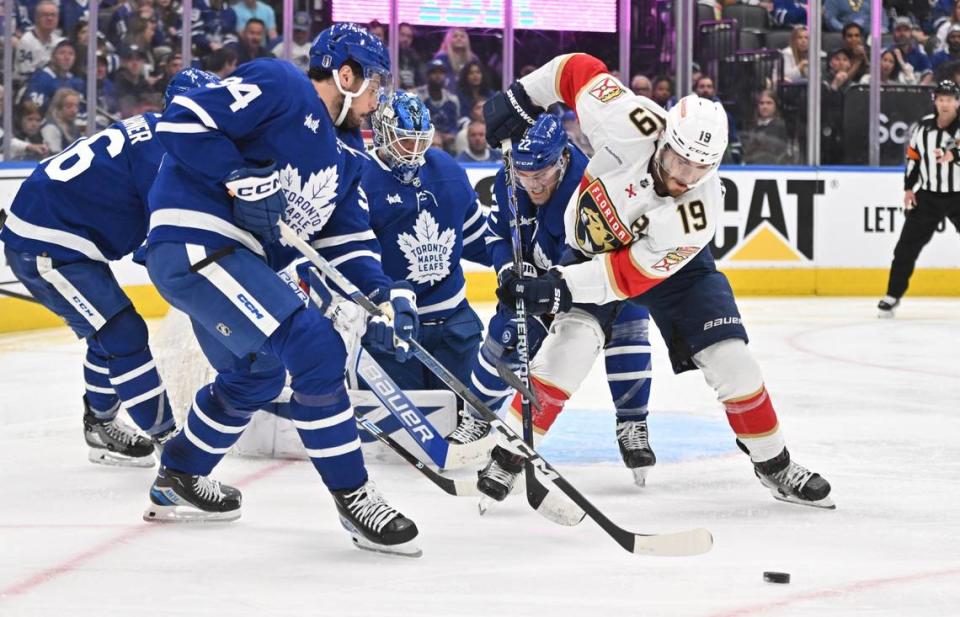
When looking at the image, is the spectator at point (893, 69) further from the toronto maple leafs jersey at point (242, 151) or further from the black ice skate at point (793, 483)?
the toronto maple leafs jersey at point (242, 151)

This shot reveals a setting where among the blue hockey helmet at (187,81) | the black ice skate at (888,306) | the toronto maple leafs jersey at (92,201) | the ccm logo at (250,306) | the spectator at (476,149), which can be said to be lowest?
the black ice skate at (888,306)

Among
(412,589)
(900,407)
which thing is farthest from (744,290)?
(412,589)

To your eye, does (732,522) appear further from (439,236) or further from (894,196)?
(894,196)

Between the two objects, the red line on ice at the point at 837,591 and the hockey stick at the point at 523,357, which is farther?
the hockey stick at the point at 523,357

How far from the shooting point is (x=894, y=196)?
8453 millimetres

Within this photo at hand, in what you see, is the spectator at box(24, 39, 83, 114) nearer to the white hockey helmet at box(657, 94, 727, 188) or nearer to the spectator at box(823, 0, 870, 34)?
the spectator at box(823, 0, 870, 34)

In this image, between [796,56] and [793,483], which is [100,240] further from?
[796,56]

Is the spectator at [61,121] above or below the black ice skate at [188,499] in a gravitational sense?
above

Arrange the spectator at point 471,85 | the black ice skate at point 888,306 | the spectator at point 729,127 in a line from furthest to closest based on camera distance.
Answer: the spectator at point 729,127, the spectator at point 471,85, the black ice skate at point 888,306

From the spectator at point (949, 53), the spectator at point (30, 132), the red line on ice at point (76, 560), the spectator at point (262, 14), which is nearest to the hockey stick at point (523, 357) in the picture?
the red line on ice at point (76, 560)

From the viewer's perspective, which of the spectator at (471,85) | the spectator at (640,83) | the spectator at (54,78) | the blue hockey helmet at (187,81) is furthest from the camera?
the spectator at (640,83)

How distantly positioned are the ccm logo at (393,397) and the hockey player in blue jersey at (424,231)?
0.55 meters

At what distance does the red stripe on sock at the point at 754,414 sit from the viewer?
10.3 feet

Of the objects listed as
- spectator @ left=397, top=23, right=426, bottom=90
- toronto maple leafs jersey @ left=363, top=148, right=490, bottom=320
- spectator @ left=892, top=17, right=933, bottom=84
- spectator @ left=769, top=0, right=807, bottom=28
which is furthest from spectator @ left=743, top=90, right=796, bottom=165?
toronto maple leafs jersey @ left=363, top=148, right=490, bottom=320
